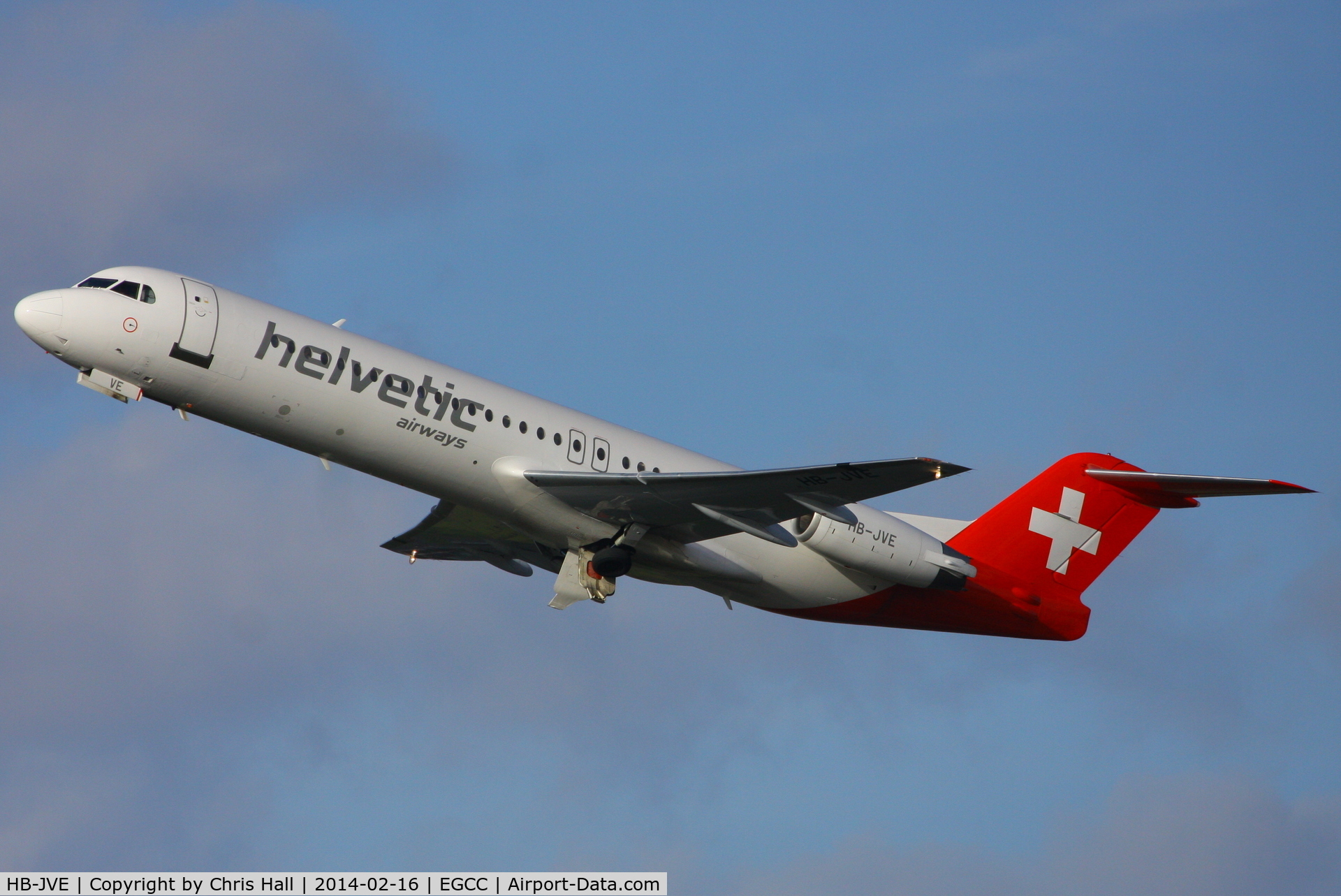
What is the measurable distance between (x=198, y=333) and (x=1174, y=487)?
18246 mm

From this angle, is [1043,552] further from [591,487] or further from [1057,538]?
[591,487]

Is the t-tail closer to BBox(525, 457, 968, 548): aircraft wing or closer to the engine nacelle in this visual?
the engine nacelle

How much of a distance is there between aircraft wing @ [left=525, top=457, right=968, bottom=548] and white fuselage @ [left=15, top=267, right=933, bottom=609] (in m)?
0.45

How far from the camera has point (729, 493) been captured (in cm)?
2402

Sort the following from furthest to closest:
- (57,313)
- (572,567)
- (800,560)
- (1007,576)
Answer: (1007,576) < (800,560) < (572,567) < (57,313)

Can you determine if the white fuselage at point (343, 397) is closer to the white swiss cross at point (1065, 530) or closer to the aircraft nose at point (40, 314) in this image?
the aircraft nose at point (40, 314)

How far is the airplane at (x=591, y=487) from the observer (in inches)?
885

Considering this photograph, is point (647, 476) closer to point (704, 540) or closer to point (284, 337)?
point (704, 540)

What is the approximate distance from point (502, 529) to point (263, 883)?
7711mm

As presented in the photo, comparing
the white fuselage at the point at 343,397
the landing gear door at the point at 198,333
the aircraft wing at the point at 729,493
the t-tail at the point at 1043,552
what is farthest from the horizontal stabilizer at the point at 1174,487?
the landing gear door at the point at 198,333

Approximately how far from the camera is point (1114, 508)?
3064cm

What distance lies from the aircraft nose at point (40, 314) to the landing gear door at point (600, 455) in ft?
28.2

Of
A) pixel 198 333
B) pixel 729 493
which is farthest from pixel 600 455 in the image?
pixel 198 333

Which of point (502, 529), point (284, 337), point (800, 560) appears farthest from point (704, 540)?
point (284, 337)
